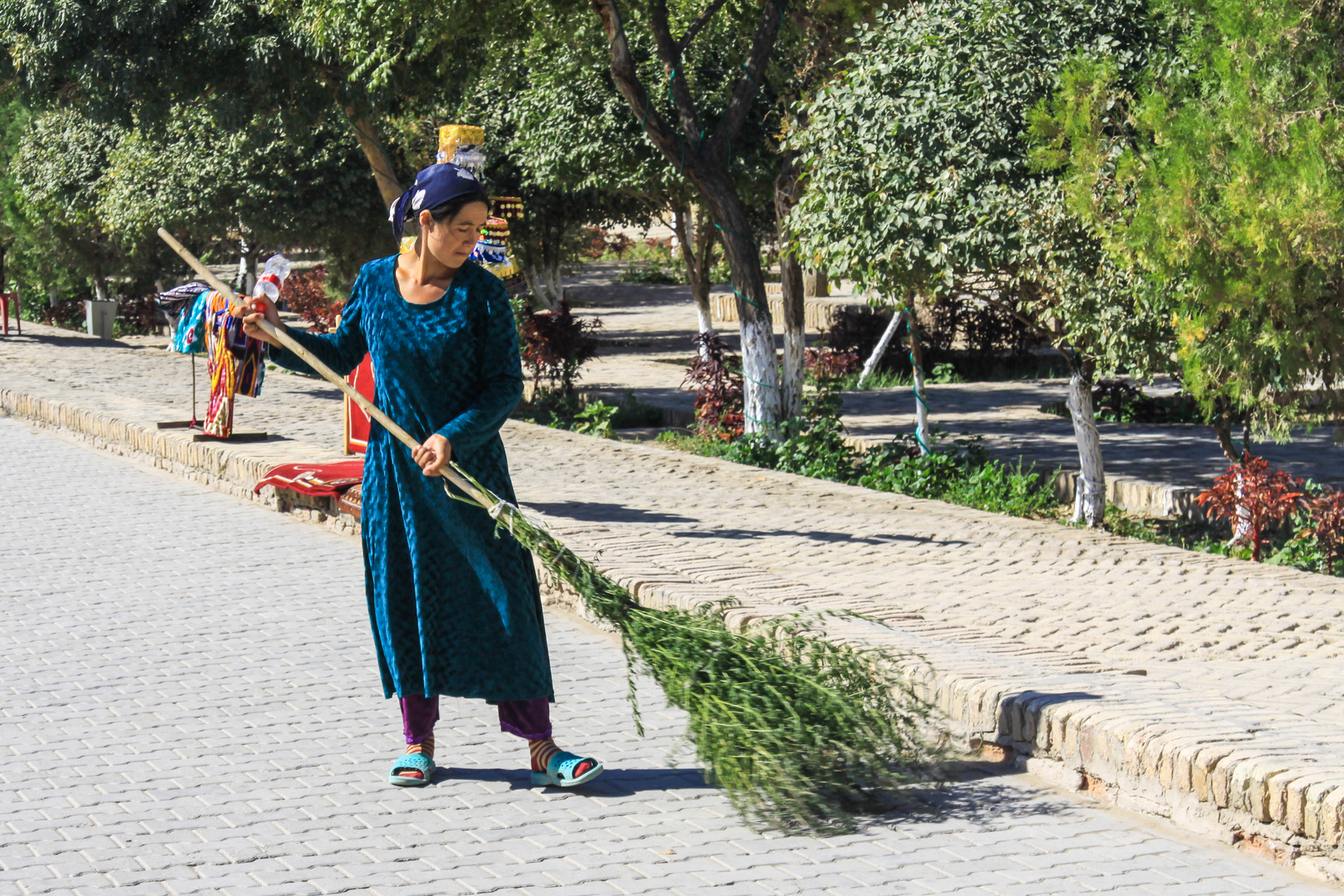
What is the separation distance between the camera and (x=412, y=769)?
461 centimetres

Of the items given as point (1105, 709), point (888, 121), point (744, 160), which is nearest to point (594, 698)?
point (1105, 709)

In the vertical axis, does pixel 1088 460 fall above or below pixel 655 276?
below

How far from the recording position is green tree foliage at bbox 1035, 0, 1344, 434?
6918mm

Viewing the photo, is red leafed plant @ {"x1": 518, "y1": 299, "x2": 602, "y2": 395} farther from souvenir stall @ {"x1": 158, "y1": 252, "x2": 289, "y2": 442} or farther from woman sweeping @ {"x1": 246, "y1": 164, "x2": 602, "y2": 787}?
woman sweeping @ {"x1": 246, "y1": 164, "x2": 602, "y2": 787}

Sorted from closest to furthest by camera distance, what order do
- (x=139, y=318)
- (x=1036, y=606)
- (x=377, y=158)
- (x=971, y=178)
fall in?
(x=1036, y=606) < (x=971, y=178) < (x=377, y=158) < (x=139, y=318)

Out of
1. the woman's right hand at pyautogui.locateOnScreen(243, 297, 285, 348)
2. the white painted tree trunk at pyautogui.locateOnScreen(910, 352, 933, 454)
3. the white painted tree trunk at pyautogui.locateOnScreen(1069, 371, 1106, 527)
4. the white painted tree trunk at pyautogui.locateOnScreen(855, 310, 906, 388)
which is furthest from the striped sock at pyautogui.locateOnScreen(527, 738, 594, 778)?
the white painted tree trunk at pyautogui.locateOnScreen(855, 310, 906, 388)

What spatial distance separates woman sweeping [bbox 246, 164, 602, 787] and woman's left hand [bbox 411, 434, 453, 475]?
0.48 feet

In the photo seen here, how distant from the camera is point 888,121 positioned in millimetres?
10234

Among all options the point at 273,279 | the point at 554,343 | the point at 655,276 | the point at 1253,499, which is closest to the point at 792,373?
the point at 554,343

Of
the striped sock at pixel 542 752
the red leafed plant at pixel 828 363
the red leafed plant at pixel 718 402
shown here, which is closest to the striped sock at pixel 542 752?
the striped sock at pixel 542 752

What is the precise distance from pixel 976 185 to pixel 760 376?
3.18 meters

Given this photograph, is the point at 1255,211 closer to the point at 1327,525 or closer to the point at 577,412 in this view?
the point at 1327,525

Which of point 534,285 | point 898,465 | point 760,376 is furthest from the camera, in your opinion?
point 534,285

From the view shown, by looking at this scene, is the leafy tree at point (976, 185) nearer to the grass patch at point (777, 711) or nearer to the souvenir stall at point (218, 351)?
the souvenir stall at point (218, 351)
